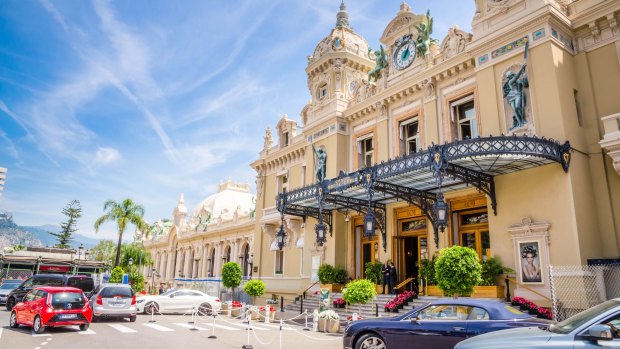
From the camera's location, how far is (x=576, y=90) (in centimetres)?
1655

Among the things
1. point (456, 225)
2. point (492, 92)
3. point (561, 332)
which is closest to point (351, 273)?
point (456, 225)

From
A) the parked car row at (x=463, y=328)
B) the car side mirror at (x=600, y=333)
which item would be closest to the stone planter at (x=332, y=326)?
the parked car row at (x=463, y=328)

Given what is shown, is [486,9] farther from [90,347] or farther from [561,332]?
[90,347]

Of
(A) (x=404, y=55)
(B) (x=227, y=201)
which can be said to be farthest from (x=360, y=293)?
(B) (x=227, y=201)

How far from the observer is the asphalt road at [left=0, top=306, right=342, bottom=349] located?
1184cm

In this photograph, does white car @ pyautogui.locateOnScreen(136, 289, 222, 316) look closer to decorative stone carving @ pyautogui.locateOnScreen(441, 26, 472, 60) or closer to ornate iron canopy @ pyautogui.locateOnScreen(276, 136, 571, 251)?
ornate iron canopy @ pyautogui.locateOnScreen(276, 136, 571, 251)

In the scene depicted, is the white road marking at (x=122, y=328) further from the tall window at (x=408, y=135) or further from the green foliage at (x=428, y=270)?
the tall window at (x=408, y=135)

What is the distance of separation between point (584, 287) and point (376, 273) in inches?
358

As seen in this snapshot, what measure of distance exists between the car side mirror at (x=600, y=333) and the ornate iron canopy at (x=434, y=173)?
32.6ft

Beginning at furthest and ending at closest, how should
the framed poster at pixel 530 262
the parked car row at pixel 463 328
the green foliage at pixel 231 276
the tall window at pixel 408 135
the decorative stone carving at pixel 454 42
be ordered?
the green foliage at pixel 231 276, the tall window at pixel 408 135, the decorative stone carving at pixel 454 42, the framed poster at pixel 530 262, the parked car row at pixel 463 328

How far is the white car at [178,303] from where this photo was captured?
2239 centimetres

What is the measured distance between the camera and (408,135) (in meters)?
22.4

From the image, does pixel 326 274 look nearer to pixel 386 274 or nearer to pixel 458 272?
pixel 386 274

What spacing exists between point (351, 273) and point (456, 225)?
22.5 feet
